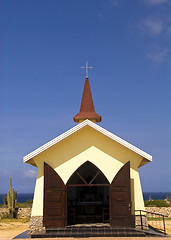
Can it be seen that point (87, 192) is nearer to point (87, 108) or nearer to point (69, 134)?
point (87, 108)

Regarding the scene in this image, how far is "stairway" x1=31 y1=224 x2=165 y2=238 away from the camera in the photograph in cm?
1209

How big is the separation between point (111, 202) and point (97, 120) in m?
6.64

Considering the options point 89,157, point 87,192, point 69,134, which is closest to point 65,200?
point 89,157

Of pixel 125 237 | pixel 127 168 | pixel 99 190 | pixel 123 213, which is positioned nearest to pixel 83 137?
pixel 127 168

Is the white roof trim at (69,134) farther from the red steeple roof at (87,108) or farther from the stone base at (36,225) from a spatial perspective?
the red steeple roof at (87,108)

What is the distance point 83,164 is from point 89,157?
50cm

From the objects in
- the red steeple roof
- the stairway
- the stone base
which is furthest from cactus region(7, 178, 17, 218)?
the stairway

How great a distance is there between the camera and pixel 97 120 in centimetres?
1858

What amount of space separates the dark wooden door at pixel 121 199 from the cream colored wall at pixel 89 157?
1.62 feet

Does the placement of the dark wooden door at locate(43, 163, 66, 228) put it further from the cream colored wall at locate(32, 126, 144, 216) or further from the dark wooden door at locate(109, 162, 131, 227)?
the dark wooden door at locate(109, 162, 131, 227)

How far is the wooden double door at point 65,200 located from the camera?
12844 mm

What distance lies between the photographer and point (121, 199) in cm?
1297

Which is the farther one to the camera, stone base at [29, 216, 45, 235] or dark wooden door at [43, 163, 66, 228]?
stone base at [29, 216, 45, 235]

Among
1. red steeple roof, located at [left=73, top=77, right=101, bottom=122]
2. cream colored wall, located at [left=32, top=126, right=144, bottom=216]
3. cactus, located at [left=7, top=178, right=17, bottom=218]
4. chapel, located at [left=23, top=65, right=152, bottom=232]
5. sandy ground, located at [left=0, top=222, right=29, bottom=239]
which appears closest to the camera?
chapel, located at [left=23, top=65, right=152, bottom=232]
